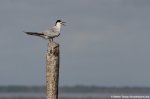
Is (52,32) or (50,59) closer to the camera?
(50,59)

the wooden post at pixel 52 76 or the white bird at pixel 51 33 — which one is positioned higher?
the white bird at pixel 51 33

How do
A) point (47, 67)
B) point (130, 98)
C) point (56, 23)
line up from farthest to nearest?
1. point (130, 98)
2. point (56, 23)
3. point (47, 67)

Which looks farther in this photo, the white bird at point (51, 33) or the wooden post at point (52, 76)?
the white bird at point (51, 33)

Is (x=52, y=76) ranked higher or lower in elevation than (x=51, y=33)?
lower

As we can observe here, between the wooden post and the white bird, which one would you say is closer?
the wooden post

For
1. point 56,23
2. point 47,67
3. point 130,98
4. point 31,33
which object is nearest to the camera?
point 47,67

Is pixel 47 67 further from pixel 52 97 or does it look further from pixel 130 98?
pixel 130 98

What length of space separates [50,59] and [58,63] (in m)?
0.25

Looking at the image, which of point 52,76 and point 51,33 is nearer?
point 52,76

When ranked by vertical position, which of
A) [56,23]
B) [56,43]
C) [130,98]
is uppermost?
[130,98]

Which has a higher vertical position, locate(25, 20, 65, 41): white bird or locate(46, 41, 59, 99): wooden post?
locate(25, 20, 65, 41): white bird

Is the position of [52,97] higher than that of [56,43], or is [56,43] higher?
[56,43]

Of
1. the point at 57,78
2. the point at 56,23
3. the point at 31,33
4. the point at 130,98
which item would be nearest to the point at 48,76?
the point at 57,78

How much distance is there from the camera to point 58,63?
80.1 ft
